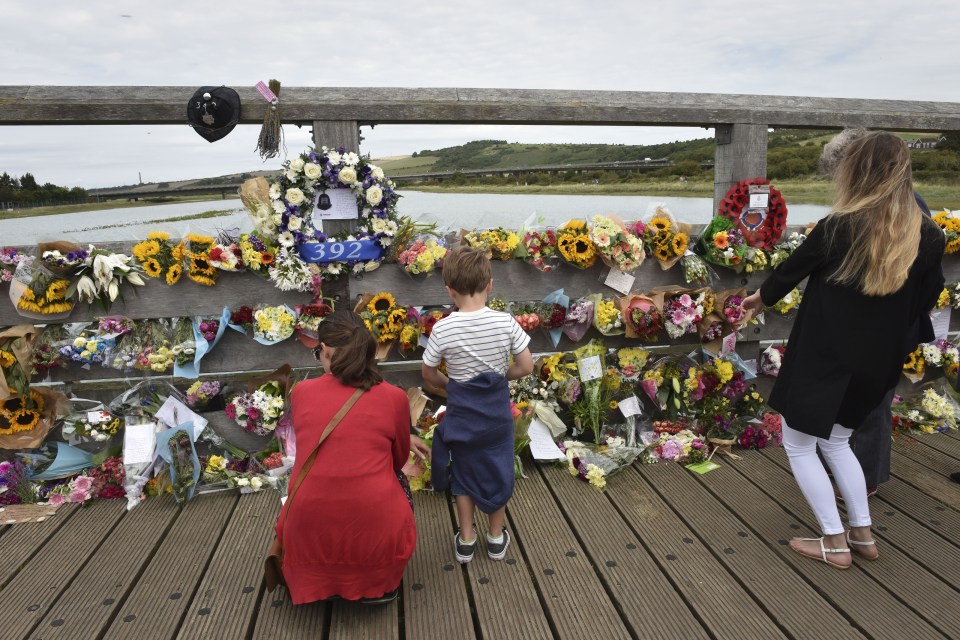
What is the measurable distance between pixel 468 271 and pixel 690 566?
1.61 metres

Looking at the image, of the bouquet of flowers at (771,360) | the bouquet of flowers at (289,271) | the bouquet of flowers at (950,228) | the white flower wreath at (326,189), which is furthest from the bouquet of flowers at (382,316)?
the bouquet of flowers at (950,228)

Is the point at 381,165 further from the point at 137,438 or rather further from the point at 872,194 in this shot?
the point at 872,194

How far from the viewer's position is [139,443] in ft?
11.8

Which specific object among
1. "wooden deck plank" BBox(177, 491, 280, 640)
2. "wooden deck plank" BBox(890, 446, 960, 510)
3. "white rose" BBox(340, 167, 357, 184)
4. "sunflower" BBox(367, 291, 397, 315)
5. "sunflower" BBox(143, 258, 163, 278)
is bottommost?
"wooden deck plank" BBox(890, 446, 960, 510)

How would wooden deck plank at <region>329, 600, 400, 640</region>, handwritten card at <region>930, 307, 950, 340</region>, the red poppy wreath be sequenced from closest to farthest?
wooden deck plank at <region>329, 600, 400, 640</region>, the red poppy wreath, handwritten card at <region>930, 307, 950, 340</region>

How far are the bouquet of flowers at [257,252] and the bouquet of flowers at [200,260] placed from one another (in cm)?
18

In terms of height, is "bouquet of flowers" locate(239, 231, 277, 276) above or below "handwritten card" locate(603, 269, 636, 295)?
above

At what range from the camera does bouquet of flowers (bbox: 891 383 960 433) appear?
173 inches

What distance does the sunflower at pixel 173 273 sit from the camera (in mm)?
3602

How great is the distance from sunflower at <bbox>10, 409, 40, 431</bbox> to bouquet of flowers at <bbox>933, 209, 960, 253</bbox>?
564cm

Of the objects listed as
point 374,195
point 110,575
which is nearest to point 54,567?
point 110,575

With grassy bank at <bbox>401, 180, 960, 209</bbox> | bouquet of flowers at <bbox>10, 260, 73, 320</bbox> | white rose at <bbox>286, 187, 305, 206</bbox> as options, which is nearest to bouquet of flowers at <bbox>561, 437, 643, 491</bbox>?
grassy bank at <bbox>401, 180, 960, 209</bbox>

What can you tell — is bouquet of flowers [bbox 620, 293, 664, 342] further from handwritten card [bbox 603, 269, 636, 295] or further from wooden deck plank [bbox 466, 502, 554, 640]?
wooden deck plank [bbox 466, 502, 554, 640]

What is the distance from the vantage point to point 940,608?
8.41ft
